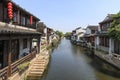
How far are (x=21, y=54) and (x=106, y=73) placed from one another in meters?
10.7

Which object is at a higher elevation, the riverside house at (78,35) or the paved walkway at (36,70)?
the riverside house at (78,35)

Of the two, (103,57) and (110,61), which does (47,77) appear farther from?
(103,57)

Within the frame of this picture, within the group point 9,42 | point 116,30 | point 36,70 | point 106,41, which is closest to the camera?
point 9,42

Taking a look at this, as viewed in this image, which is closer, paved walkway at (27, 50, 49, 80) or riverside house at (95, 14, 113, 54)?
paved walkway at (27, 50, 49, 80)

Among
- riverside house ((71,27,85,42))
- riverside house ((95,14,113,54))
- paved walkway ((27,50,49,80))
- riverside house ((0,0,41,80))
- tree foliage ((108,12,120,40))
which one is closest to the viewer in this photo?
riverside house ((0,0,41,80))

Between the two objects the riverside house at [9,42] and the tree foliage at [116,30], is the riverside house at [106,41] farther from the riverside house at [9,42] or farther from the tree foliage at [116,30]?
the riverside house at [9,42]

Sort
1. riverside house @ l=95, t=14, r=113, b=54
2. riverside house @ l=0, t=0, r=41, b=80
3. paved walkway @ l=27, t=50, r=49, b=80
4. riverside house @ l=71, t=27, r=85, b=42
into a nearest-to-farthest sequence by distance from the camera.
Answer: riverside house @ l=0, t=0, r=41, b=80 → paved walkway @ l=27, t=50, r=49, b=80 → riverside house @ l=95, t=14, r=113, b=54 → riverside house @ l=71, t=27, r=85, b=42

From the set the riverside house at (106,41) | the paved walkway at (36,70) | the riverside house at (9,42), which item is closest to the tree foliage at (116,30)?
the riverside house at (106,41)

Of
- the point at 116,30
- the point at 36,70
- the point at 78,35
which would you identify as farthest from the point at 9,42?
the point at 78,35

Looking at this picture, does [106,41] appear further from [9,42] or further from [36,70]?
[9,42]

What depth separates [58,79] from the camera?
17.7 metres

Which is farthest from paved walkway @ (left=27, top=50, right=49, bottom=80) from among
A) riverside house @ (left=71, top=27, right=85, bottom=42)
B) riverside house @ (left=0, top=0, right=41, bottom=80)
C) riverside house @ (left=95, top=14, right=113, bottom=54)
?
riverside house @ (left=71, top=27, right=85, bottom=42)

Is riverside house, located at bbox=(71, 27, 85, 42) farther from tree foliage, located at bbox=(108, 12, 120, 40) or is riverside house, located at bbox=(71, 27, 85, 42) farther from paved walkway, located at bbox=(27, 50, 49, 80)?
paved walkway, located at bbox=(27, 50, 49, 80)

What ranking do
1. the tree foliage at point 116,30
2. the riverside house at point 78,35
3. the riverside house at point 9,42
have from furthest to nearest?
1. the riverside house at point 78,35
2. the tree foliage at point 116,30
3. the riverside house at point 9,42
